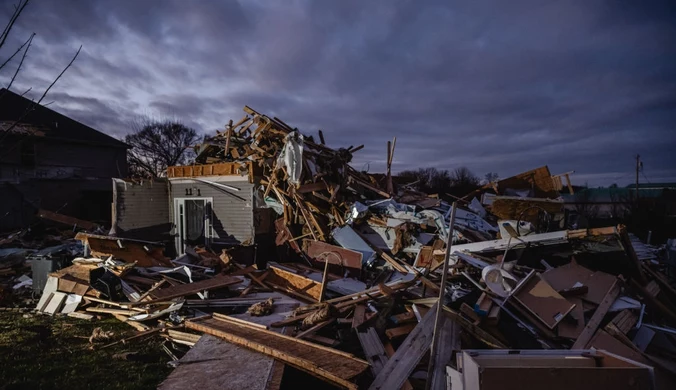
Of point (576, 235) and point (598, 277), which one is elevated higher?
point (576, 235)

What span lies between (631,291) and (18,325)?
34.9 feet

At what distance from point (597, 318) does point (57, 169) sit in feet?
82.9

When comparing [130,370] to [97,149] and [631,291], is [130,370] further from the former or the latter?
[97,149]

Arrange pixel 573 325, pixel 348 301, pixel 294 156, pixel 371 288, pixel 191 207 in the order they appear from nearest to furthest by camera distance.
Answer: pixel 573 325
pixel 348 301
pixel 371 288
pixel 294 156
pixel 191 207

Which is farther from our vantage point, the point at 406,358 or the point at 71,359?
the point at 71,359

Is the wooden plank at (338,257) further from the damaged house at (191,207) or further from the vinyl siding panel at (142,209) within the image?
the vinyl siding panel at (142,209)

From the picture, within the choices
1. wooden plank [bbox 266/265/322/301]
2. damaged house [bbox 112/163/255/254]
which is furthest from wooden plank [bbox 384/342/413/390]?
damaged house [bbox 112/163/255/254]

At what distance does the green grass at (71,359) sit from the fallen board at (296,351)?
33.8 inches

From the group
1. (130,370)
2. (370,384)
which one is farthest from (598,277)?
(130,370)

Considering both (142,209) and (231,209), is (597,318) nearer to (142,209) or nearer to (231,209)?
(231,209)

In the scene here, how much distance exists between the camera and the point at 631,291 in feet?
18.6

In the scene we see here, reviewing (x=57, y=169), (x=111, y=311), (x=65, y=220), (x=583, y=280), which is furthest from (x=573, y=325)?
(x=57, y=169)

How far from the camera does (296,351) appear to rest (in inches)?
173

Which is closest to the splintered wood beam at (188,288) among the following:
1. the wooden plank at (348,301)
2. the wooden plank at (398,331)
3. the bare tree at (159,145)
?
the wooden plank at (348,301)
